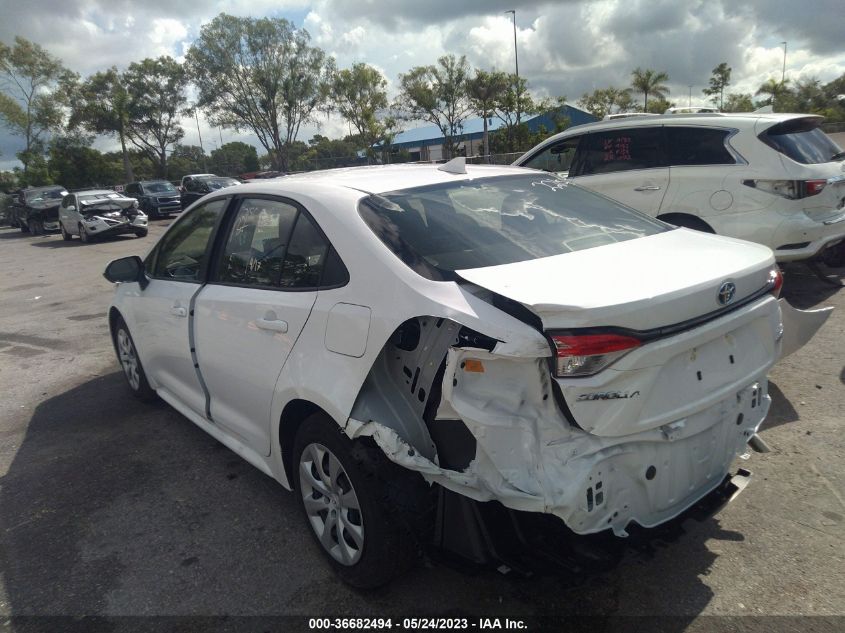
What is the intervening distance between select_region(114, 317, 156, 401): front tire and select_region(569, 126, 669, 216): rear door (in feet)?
15.5

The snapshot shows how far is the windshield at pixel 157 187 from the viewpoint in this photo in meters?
26.8

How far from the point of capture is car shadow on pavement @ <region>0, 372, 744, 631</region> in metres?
2.50

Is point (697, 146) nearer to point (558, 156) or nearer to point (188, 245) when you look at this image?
point (558, 156)

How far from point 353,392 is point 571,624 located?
4.12 ft

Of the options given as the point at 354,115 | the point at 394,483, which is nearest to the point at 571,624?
the point at 394,483

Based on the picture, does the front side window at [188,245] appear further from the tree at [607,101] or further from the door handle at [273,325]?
the tree at [607,101]

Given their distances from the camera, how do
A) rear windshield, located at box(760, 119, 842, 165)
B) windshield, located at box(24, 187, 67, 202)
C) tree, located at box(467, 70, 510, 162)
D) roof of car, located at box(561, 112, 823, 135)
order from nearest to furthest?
rear windshield, located at box(760, 119, 842, 165) < roof of car, located at box(561, 112, 823, 135) < windshield, located at box(24, 187, 67, 202) < tree, located at box(467, 70, 510, 162)

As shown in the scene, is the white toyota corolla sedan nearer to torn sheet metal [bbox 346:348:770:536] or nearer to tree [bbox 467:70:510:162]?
torn sheet metal [bbox 346:348:770:536]

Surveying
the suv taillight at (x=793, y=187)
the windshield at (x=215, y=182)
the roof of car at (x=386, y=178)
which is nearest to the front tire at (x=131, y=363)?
the roof of car at (x=386, y=178)

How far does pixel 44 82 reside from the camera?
42469 mm

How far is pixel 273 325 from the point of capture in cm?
283

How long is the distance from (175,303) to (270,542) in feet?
5.29

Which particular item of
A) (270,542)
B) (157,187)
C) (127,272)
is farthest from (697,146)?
(157,187)

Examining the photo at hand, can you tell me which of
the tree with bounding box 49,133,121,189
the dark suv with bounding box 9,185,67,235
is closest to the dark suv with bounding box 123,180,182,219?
the dark suv with bounding box 9,185,67,235
